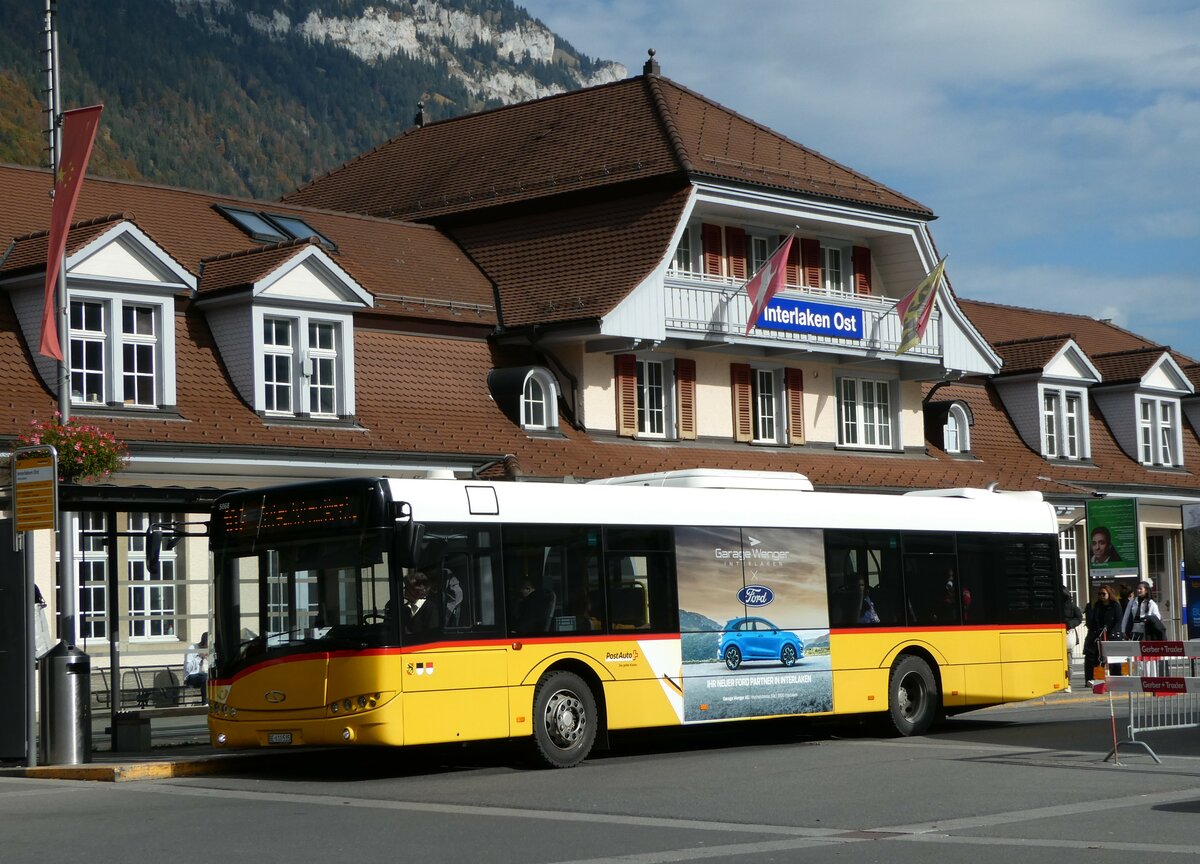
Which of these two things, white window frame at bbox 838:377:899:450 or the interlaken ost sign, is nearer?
the interlaken ost sign

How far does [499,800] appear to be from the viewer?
1527 cm

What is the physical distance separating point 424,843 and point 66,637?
780 centimetres

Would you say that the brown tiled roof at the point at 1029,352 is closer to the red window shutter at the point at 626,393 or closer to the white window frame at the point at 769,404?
the white window frame at the point at 769,404

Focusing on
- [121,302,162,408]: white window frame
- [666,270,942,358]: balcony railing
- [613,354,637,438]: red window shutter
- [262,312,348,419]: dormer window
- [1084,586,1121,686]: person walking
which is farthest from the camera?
[613,354,637,438]: red window shutter

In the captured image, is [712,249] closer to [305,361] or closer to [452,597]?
[305,361]

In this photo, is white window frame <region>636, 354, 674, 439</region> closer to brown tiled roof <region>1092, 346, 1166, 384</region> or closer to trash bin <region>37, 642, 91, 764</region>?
brown tiled roof <region>1092, 346, 1166, 384</region>

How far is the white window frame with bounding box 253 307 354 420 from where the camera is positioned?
94.4 ft

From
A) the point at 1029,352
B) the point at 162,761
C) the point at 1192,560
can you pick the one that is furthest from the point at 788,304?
the point at 162,761

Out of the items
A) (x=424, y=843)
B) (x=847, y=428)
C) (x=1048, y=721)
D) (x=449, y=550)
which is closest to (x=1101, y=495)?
(x=847, y=428)

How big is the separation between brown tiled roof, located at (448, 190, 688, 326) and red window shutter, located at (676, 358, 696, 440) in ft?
8.32

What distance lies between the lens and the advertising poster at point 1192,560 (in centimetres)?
3000

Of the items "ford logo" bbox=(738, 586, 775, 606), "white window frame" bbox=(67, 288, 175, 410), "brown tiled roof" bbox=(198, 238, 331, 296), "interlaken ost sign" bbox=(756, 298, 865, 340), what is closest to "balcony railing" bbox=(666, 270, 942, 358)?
"interlaken ost sign" bbox=(756, 298, 865, 340)

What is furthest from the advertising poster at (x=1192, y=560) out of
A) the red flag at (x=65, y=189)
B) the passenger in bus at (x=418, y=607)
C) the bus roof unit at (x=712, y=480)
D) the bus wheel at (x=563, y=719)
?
the red flag at (x=65, y=189)

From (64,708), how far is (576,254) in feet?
60.1
